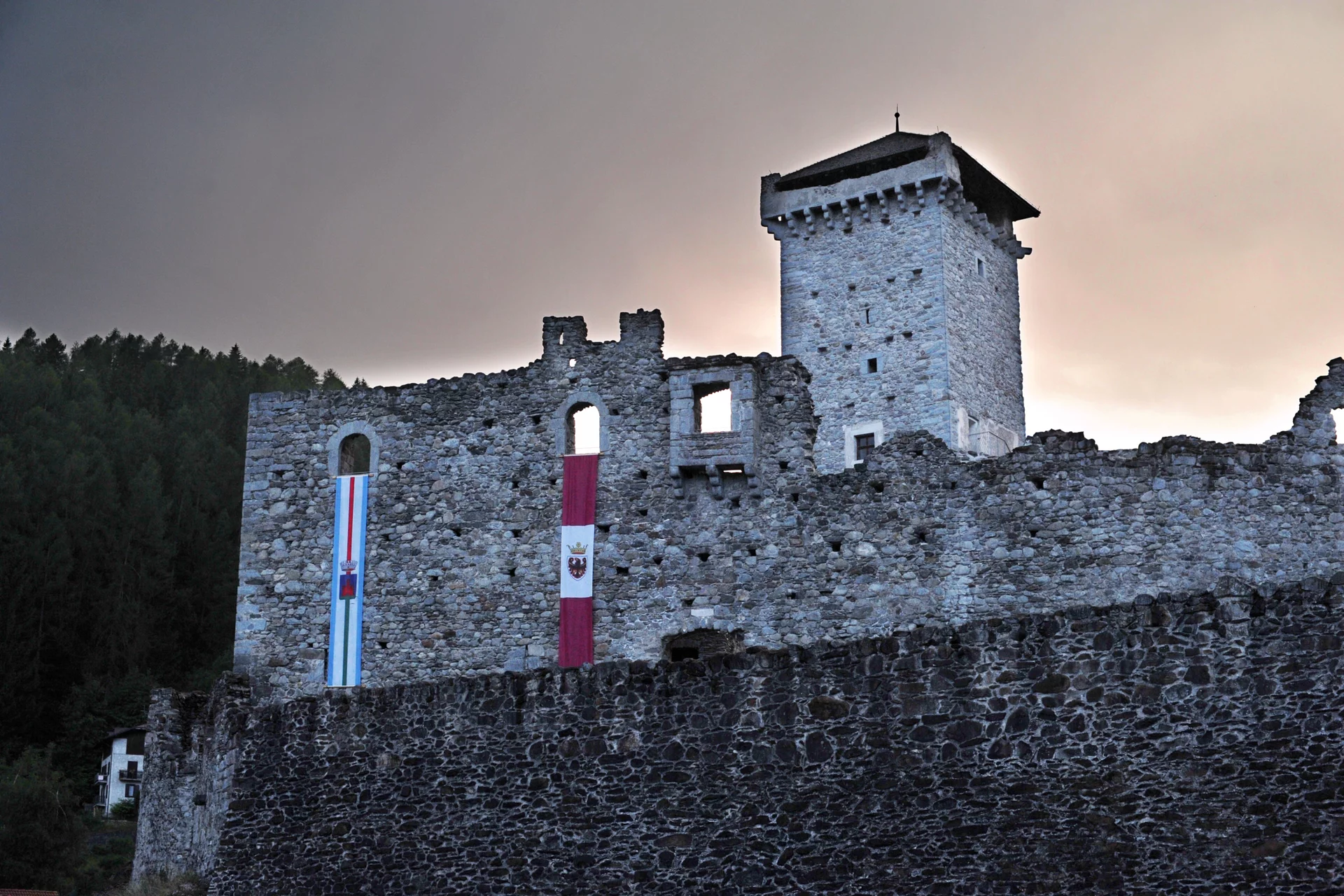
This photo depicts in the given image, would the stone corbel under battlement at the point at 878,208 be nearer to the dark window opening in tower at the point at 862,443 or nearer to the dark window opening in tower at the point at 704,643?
the dark window opening in tower at the point at 862,443

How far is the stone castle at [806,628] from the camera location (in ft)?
33.6

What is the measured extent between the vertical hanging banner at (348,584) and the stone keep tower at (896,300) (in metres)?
8.96

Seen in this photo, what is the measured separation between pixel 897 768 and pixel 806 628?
330 inches

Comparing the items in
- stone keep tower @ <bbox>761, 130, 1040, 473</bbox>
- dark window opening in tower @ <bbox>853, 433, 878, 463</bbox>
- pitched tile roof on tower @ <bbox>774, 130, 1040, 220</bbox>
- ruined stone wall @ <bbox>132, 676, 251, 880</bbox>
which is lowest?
ruined stone wall @ <bbox>132, 676, 251, 880</bbox>

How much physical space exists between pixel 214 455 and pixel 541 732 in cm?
3732

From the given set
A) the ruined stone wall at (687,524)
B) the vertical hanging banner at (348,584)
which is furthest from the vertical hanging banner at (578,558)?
the vertical hanging banner at (348,584)

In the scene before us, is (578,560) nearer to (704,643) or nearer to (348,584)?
(704,643)

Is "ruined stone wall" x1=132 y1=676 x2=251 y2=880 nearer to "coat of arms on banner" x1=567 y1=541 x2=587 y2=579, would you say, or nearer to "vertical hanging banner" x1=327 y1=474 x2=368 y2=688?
"vertical hanging banner" x1=327 y1=474 x2=368 y2=688

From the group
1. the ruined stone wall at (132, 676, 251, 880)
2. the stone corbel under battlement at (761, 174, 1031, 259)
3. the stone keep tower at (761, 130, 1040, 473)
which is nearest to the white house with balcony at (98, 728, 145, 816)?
the ruined stone wall at (132, 676, 251, 880)

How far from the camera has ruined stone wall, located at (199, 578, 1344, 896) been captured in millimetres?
9953

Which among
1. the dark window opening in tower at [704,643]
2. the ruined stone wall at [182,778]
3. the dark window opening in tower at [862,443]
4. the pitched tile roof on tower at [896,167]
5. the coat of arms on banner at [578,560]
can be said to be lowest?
the ruined stone wall at [182,778]

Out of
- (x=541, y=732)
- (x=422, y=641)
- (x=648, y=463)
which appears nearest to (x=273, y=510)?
(x=422, y=641)

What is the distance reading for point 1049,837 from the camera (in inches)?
406

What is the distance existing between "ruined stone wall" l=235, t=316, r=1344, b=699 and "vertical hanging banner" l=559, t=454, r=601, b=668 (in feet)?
0.47
